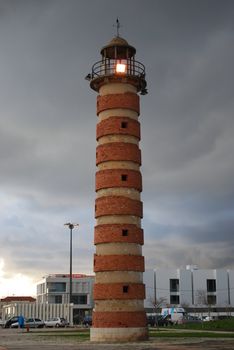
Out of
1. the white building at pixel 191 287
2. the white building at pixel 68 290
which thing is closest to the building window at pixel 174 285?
the white building at pixel 191 287

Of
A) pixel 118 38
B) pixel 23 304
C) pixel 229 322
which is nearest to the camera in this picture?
pixel 118 38

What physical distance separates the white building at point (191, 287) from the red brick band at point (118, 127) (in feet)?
277

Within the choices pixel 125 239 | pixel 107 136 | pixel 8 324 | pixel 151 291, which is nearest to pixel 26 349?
pixel 125 239

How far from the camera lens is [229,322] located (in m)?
70.1

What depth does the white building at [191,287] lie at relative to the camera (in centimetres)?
12825

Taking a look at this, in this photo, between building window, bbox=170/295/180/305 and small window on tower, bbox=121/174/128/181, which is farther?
building window, bbox=170/295/180/305

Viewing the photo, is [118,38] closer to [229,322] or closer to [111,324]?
[111,324]

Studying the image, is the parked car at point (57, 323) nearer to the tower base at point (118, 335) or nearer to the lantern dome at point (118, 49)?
the tower base at point (118, 335)

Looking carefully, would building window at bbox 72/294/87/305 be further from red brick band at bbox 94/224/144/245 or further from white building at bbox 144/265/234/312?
red brick band at bbox 94/224/144/245

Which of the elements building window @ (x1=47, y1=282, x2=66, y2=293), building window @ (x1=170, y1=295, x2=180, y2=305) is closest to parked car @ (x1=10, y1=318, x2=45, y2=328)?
building window @ (x1=170, y1=295, x2=180, y2=305)

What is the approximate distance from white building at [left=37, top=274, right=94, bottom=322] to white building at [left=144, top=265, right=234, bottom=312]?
59.9 feet

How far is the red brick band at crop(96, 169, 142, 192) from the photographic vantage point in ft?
151

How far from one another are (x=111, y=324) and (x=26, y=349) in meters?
9.78

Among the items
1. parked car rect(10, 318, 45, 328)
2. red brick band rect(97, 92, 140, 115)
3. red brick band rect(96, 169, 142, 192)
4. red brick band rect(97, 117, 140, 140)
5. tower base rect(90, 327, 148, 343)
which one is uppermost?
red brick band rect(97, 92, 140, 115)
